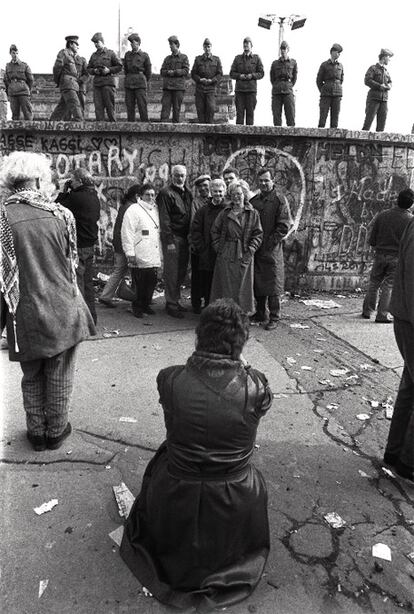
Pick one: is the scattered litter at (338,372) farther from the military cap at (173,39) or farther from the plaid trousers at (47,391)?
the military cap at (173,39)

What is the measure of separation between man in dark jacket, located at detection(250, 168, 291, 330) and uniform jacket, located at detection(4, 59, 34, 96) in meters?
6.11

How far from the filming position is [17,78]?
1030 centimetres

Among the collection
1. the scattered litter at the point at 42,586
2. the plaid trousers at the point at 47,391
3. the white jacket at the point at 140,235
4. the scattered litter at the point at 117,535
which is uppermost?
the white jacket at the point at 140,235

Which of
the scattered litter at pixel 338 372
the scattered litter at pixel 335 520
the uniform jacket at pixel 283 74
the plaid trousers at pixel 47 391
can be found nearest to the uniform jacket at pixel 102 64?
the uniform jacket at pixel 283 74

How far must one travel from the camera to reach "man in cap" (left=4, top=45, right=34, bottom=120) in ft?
33.5

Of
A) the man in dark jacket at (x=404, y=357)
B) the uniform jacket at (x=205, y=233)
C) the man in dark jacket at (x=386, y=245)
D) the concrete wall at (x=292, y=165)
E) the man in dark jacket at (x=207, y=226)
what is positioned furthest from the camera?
the concrete wall at (x=292, y=165)

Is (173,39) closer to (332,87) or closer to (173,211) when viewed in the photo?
(332,87)

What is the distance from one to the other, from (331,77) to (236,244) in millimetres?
5455

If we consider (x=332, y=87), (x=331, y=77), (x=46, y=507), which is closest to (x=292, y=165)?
(x=332, y=87)

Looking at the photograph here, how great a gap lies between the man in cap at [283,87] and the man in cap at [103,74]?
2988 mm

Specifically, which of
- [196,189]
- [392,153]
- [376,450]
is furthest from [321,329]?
[392,153]

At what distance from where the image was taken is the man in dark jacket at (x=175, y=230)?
705cm

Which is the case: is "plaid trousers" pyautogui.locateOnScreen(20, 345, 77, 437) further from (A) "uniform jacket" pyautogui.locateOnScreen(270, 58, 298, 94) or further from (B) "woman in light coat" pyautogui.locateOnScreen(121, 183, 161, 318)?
(A) "uniform jacket" pyautogui.locateOnScreen(270, 58, 298, 94)

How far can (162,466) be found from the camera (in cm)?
258
